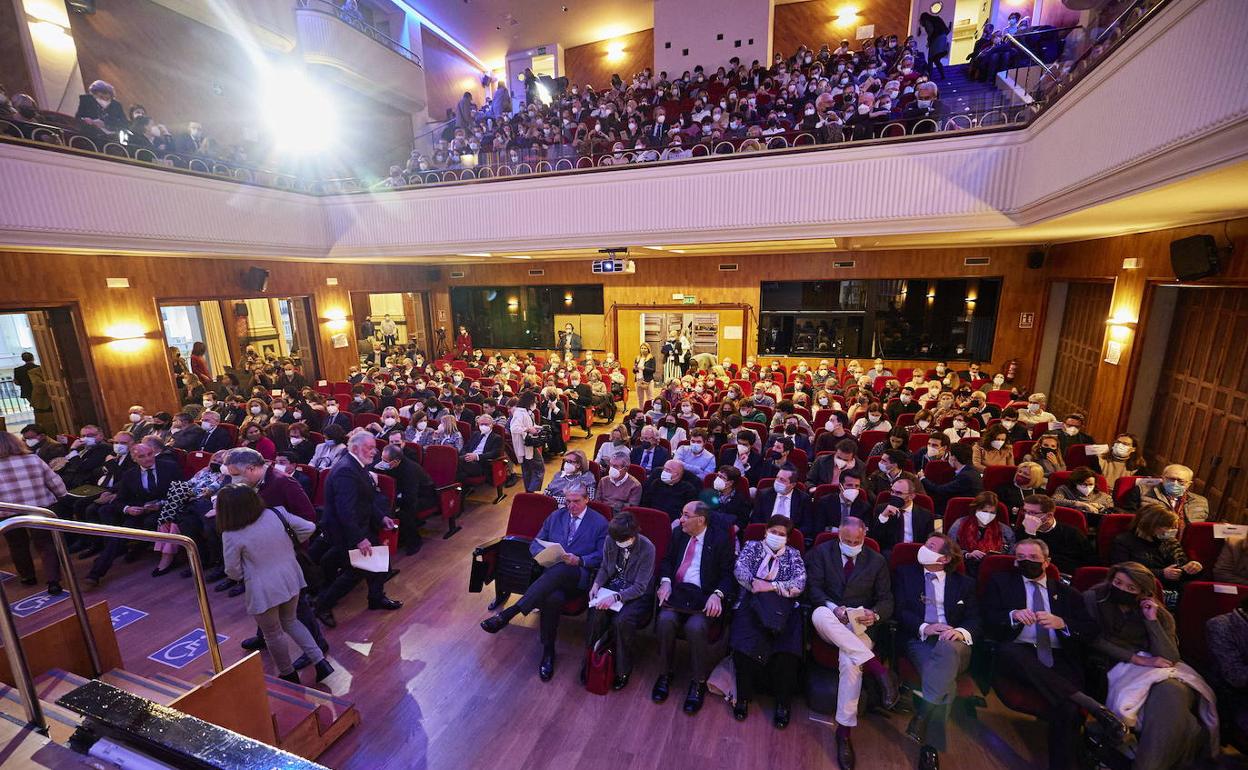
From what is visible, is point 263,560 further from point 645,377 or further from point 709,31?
point 709,31

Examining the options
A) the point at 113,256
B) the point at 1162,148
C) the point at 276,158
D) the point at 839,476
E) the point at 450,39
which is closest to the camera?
the point at 1162,148

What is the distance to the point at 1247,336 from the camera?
5.59 meters

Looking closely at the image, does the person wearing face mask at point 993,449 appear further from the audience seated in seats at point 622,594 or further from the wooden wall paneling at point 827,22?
the wooden wall paneling at point 827,22

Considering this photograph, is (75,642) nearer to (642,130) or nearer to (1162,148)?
(1162,148)

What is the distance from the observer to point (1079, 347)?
9555 mm

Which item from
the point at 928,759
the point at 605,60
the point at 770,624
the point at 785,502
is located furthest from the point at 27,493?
the point at 605,60

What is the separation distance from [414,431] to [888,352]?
1098 cm

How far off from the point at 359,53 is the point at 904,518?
1805 cm

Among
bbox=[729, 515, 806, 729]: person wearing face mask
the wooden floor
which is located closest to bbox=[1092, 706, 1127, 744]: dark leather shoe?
the wooden floor

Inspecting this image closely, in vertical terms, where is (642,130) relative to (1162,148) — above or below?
above

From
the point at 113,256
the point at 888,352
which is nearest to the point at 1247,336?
the point at 888,352

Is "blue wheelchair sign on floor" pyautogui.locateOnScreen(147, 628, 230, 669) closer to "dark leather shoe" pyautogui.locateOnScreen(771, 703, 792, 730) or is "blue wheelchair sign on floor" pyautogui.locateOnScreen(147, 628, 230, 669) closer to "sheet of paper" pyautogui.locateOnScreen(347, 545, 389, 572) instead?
"sheet of paper" pyautogui.locateOnScreen(347, 545, 389, 572)

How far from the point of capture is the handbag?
3743mm

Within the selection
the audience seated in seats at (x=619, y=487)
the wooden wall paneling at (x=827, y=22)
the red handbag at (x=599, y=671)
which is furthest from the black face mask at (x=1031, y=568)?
the wooden wall paneling at (x=827, y=22)
